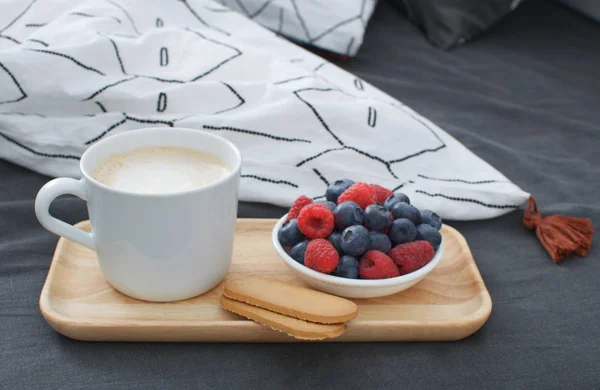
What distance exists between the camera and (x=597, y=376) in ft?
→ 1.98

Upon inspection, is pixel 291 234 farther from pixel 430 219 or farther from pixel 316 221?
pixel 430 219

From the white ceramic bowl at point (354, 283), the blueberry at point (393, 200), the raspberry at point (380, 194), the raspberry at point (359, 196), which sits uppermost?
the raspberry at point (359, 196)

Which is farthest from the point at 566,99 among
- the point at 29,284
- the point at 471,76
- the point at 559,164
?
the point at 29,284

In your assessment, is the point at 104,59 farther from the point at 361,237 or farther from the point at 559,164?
the point at 559,164

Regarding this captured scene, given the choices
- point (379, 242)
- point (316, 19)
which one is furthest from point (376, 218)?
point (316, 19)

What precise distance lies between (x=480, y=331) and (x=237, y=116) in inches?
19.8

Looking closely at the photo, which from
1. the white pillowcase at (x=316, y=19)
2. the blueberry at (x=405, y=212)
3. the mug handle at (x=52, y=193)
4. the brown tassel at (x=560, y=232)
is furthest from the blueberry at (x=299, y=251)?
the white pillowcase at (x=316, y=19)

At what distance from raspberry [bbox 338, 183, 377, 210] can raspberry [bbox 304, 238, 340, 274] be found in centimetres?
6

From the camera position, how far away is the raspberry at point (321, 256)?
2.10 ft

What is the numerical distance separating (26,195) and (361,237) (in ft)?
1.66

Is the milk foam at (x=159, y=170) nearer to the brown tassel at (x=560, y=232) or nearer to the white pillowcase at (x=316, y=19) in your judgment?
the brown tassel at (x=560, y=232)

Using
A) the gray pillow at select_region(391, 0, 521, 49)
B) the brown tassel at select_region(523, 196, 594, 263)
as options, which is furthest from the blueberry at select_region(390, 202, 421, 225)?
the gray pillow at select_region(391, 0, 521, 49)

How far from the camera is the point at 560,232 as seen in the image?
2.73ft

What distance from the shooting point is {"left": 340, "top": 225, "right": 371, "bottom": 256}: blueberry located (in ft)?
2.11
